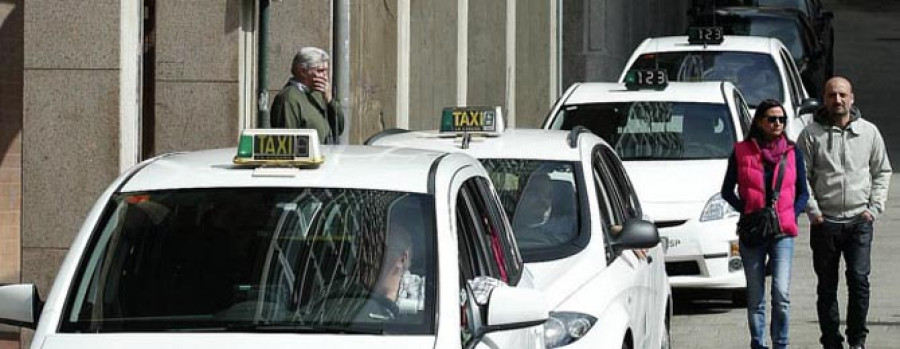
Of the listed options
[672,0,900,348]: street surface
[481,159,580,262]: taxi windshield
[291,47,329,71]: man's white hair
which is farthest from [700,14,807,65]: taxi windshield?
[481,159,580,262]: taxi windshield

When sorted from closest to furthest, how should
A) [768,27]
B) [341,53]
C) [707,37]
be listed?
[341,53]
[707,37]
[768,27]

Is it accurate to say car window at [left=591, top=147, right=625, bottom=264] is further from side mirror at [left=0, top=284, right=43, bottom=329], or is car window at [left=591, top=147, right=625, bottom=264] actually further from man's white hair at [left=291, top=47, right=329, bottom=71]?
side mirror at [left=0, top=284, right=43, bottom=329]

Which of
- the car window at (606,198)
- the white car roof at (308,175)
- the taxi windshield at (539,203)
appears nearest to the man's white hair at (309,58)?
the taxi windshield at (539,203)

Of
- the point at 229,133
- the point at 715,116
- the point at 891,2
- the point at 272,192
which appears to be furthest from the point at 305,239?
the point at 891,2

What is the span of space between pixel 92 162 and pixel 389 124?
5467 mm

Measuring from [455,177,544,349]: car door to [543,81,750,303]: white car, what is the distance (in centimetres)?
637

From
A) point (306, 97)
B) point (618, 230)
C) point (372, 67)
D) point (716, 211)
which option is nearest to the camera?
point (618, 230)

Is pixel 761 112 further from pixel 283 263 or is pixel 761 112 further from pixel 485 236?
pixel 283 263

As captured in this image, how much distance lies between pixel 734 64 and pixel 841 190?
8.20 m

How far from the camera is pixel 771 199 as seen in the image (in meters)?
11.5

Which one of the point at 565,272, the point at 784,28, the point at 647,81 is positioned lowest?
the point at 565,272

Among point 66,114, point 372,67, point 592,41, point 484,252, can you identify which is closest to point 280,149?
point 484,252

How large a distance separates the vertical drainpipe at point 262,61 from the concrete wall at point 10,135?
67.8 inches

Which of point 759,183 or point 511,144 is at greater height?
point 511,144
